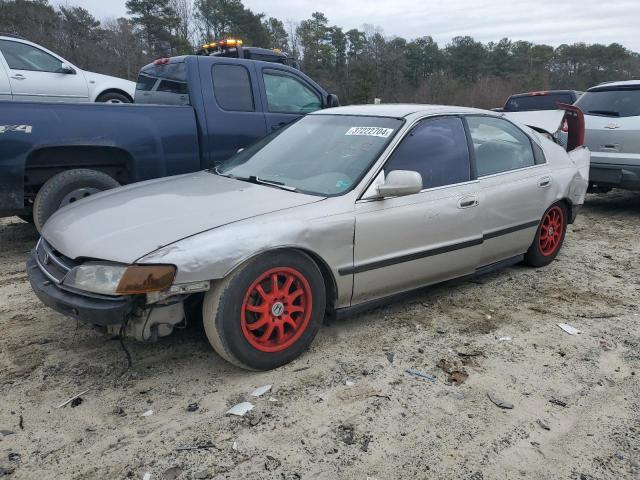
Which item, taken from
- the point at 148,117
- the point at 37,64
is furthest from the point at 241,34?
the point at 148,117

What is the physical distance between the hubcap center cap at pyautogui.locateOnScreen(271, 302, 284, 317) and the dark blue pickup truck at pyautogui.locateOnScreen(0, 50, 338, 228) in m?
2.74

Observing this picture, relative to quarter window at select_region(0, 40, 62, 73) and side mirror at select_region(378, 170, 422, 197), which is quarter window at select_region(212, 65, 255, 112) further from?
quarter window at select_region(0, 40, 62, 73)

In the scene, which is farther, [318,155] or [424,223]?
[318,155]

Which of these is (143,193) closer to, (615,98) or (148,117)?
(148,117)

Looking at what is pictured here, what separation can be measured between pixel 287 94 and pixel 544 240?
328 cm

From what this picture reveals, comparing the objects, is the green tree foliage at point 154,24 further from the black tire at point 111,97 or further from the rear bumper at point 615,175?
the rear bumper at point 615,175

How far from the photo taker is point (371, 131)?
3645 mm

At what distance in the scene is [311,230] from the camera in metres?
2.94

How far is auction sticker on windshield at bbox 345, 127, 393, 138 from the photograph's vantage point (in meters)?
3.56

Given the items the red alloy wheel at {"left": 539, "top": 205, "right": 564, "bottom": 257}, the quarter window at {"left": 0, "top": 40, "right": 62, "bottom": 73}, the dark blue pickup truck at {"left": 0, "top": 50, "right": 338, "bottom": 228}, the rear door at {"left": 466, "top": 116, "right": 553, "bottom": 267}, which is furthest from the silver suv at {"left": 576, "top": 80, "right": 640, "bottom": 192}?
the quarter window at {"left": 0, "top": 40, "right": 62, "bottom": 73}

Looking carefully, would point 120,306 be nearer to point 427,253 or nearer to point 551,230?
point 427,253

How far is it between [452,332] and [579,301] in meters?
1.31

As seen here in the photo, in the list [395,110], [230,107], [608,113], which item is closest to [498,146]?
[395,110]

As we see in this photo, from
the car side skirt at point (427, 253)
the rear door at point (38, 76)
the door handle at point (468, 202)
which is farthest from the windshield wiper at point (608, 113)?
the rear door at point (38, 76)
